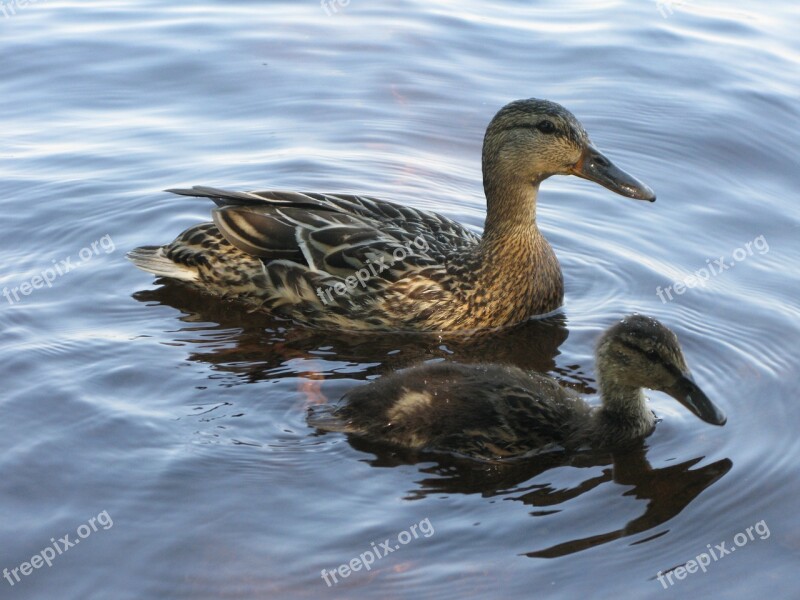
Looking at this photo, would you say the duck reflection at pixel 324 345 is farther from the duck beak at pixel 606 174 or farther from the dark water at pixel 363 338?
the duck beak at pixel 606 174

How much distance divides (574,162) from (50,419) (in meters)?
3.28

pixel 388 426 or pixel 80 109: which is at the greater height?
pixel 80 109

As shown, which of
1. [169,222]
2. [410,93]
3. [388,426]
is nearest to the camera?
[388,426]

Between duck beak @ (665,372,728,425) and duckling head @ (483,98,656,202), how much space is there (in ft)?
5.35

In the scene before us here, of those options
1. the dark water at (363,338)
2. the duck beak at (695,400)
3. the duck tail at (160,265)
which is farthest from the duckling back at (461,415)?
the duck tail at (160,265)

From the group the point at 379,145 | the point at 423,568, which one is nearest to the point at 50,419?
the point at 423,568

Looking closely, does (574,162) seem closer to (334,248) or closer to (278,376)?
(334,248)

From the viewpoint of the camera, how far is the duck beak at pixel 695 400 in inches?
A: 228

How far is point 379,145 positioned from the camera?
9.56 meters

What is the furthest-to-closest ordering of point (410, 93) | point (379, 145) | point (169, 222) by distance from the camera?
point (410, 93)
point (379, 145)
point (169, 222)

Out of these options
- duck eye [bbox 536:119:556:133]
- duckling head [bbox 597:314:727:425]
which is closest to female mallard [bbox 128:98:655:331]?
duck eye [bbox 536:119:556:133]

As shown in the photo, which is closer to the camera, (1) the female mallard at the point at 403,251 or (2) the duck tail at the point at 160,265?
(1) the female mallard at the point at 403,251

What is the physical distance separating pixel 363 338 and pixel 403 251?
0.54 meters

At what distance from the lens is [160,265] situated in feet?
24.8
